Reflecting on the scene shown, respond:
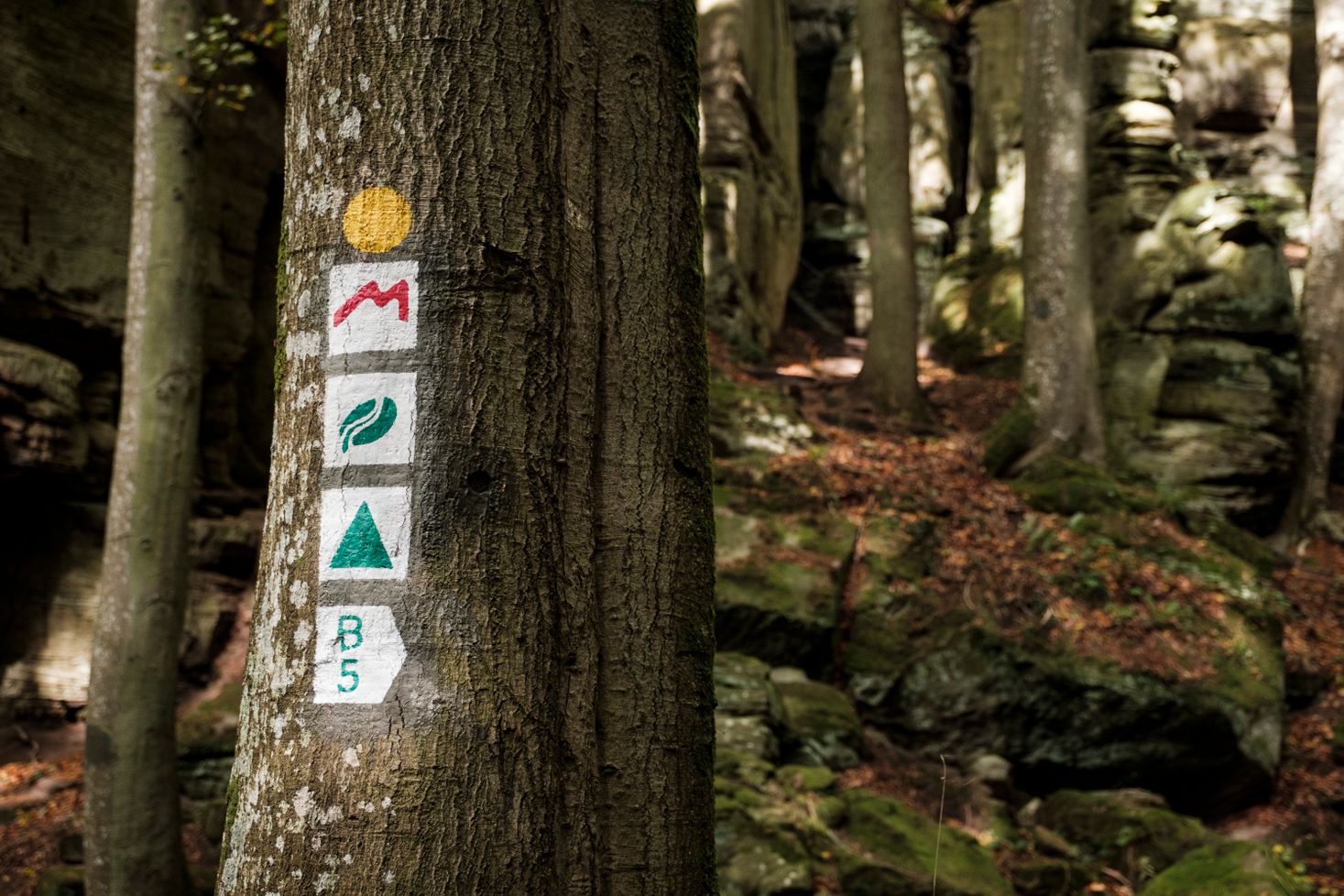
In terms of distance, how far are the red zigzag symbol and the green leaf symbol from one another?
0.56 ft

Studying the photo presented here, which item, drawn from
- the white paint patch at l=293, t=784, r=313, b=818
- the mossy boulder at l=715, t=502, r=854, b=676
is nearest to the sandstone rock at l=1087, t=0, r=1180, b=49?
the mossy boulder at l=715, t=502, r=854, b=676

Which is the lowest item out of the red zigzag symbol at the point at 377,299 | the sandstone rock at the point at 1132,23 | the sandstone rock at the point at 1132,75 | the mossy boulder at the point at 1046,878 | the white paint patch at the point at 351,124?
the mossy boulder at the point at 1046,878

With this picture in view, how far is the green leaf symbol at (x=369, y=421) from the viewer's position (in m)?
1.85

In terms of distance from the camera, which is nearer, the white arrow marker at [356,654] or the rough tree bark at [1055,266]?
the white arrow marker at [356,654]

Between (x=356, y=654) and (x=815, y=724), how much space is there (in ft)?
19.2

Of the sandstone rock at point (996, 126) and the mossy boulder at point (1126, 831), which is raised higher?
the sandstone rock at point (996, 126)

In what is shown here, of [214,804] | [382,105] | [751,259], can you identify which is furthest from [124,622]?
[751,259]

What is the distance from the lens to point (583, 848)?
201cm

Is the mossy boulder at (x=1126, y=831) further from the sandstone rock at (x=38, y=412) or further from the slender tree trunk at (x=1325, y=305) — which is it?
the sandstone rock at (x=38, y=412)

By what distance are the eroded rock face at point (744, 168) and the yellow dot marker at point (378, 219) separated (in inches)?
440

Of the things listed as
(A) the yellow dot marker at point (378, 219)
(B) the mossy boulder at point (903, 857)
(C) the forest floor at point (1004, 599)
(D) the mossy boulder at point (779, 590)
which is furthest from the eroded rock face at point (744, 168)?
(A) the yellow dot marker at point (378, 219)

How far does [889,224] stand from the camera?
39.3ft

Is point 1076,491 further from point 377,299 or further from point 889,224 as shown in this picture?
point 377,299

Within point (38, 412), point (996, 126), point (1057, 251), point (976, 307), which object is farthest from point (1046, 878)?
point (996, 126)
